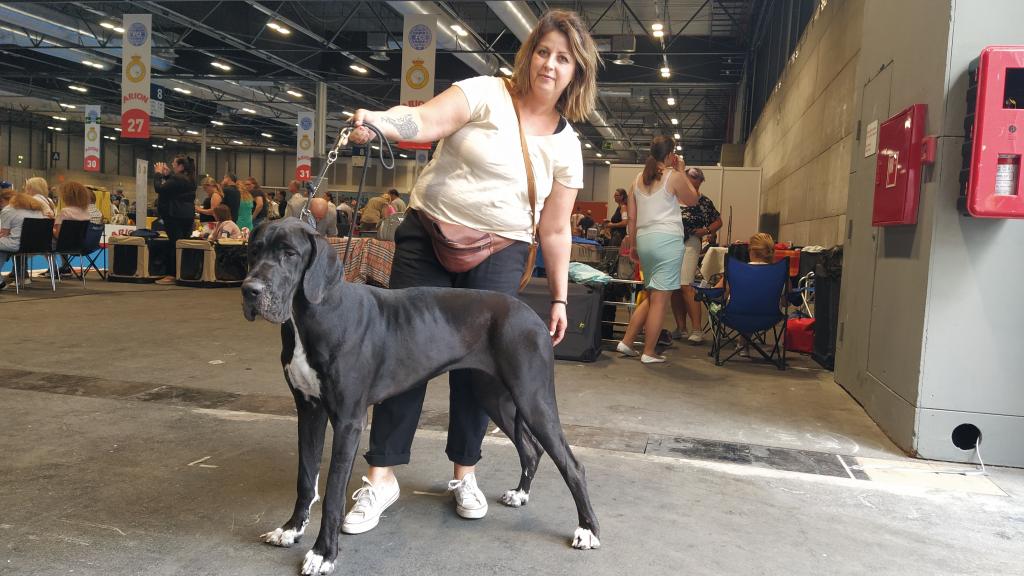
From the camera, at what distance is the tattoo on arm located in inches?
79.4

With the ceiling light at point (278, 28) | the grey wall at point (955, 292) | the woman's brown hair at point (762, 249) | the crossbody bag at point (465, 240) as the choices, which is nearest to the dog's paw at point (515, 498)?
the crossbody bag at point (465, 240)

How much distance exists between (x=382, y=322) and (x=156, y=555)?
2.89 feet

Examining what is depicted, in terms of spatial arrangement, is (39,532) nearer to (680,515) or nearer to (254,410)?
(254,410)

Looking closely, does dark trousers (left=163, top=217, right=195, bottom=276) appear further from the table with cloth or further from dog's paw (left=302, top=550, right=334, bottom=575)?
dog's paw (left=302, top=550, right=334, bottom=575)

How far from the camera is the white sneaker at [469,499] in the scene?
2.37 meters

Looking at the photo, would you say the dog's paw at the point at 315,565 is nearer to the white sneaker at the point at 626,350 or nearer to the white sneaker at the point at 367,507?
the white sneaker at the point at 367,507

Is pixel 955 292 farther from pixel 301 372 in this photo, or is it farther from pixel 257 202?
pixel 257 202

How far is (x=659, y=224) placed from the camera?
217 inches

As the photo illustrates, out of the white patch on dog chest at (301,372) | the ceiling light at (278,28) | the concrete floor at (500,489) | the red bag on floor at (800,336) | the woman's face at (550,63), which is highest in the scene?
the ceiling light at (278,28)

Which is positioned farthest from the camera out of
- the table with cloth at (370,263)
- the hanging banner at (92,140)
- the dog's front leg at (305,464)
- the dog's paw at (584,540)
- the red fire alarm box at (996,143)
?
the hanging banner at (92,140)

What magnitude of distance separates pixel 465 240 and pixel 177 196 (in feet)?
28.6

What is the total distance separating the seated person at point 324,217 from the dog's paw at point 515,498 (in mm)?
6093

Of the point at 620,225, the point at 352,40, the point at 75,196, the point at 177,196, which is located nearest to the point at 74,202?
the point at 75,196

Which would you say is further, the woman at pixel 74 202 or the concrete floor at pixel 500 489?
the woman at pixel 74 202
